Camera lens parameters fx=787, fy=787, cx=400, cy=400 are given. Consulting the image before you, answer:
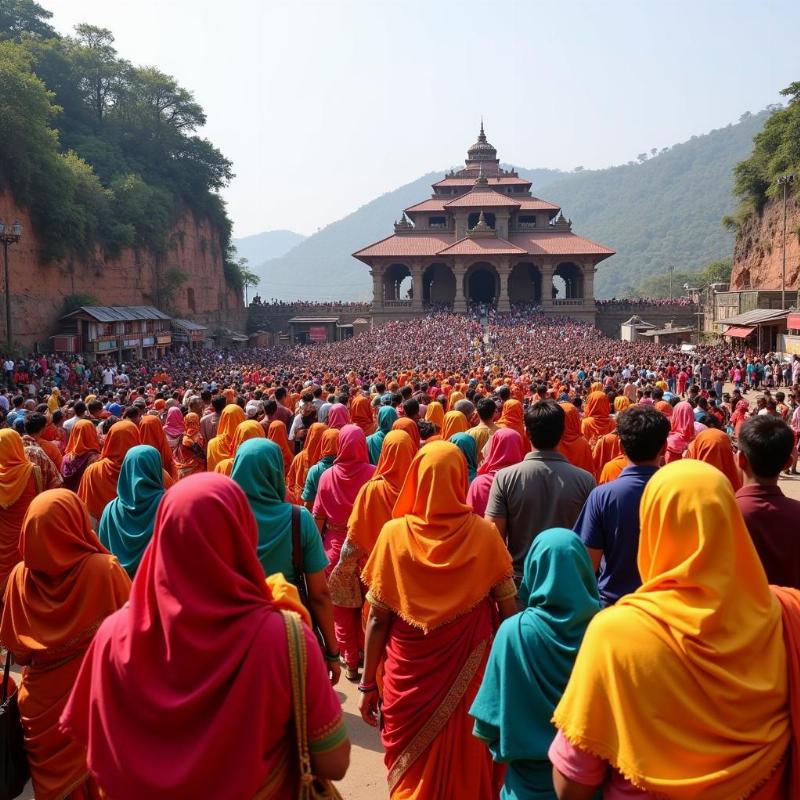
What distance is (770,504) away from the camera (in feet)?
11.4

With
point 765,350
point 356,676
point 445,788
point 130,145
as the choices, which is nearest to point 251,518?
point 445,788

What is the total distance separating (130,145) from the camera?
46.6 meters

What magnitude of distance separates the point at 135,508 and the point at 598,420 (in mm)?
6196

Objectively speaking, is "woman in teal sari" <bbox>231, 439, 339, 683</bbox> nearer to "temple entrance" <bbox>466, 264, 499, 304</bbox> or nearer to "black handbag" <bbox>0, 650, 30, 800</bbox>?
"black handbag" <bbox>0, 650, 30, 800</bbox>

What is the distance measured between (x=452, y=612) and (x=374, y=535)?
5.63ft

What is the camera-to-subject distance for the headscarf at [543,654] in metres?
2.78

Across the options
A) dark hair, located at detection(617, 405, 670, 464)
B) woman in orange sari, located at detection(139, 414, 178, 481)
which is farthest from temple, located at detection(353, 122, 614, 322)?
dark hair, located at detection(617, 405, 670, 464)

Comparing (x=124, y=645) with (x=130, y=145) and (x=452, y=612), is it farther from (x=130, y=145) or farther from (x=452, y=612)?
(x=130, y=145)

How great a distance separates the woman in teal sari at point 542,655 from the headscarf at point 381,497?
7.62 feet

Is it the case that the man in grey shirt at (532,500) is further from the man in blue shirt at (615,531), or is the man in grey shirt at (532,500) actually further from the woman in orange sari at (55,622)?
the woman in orange sari at (55,622)

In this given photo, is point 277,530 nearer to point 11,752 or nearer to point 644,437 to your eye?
point 11,752

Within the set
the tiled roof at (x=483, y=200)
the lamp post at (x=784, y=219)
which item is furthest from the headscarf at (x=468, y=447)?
the tiled roof at (x=483, y=200)

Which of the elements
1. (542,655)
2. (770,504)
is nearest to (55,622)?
(542,655)

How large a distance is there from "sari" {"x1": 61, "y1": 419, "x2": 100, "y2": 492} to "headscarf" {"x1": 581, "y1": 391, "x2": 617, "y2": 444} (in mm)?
5528
